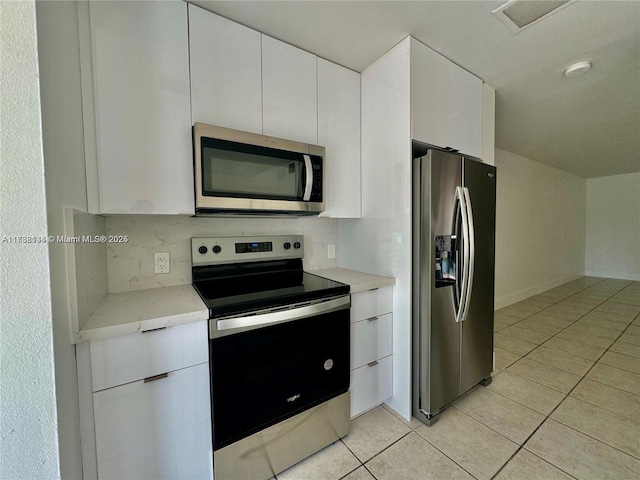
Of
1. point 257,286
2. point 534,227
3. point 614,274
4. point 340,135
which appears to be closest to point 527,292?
point 534,227

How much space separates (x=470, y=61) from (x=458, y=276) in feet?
4.93

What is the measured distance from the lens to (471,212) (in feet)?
5.66

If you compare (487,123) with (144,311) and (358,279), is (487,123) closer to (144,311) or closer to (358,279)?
(358,279)

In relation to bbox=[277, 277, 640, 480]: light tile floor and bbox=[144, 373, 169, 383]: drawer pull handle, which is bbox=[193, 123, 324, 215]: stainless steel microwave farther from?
bbox=[277, 277, 640, 480]: light tile floor

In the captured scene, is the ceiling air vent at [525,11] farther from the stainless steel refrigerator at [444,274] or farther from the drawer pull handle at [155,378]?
the drawer pull handle at [155,378]

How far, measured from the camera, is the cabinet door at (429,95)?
63.9 inches


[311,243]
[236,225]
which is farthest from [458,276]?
[236,225]

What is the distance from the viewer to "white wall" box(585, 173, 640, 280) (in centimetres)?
569

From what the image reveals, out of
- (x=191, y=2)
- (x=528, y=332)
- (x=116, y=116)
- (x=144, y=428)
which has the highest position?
(x=191, y=2)

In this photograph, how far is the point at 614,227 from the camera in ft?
19.6

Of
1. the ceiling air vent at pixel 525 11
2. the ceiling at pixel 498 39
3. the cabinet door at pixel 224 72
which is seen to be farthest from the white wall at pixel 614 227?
the cabinet door at pixel 224 72

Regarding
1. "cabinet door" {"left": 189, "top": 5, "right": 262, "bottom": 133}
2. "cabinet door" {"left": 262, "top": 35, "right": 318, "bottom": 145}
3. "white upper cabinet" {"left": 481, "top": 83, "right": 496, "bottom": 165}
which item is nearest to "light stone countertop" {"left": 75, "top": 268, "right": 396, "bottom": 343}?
"cabinet door" {"left": 189, "top": 5, "right": 262, "bottom": 133}

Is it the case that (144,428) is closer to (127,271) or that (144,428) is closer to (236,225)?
(127,271)

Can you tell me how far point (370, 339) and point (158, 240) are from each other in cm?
143
